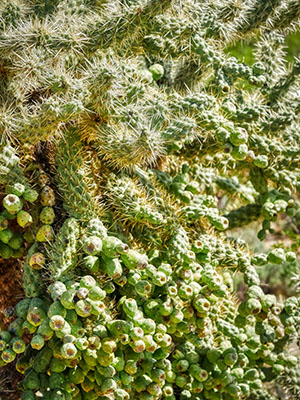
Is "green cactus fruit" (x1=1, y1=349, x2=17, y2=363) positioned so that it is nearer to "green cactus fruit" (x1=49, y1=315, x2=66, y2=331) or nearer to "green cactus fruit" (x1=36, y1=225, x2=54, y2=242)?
"green cactus fruit" (x1=49, y1=315, x2=66, y2=331)

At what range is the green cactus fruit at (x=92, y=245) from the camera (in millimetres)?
1473

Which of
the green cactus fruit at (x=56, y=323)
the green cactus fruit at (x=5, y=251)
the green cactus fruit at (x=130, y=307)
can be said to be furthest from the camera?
the green cactus fruit at (x=5, y=251)

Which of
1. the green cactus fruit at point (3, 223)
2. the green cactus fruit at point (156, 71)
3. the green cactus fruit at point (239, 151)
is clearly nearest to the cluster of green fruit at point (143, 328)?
the green cactus fruit at point (3, 223)

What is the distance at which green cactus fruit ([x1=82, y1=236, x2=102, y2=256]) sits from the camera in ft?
4.83

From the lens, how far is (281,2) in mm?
1899

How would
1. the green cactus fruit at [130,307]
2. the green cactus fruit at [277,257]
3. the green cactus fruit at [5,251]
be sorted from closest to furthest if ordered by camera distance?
the green cactus fruit at [130,307]
the green cactus fruit at [5,251]
the green cactus fruit at [277,257]

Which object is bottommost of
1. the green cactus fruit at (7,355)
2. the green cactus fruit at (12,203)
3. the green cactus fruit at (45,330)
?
the green cactus fruit at (7,355)

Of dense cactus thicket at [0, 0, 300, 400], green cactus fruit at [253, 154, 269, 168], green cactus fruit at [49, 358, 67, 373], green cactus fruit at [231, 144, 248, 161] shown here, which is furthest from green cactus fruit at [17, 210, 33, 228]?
green cactus fruit at [253, 154, 269, 168]

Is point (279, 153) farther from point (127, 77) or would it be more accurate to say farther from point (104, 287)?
point (104, 287)

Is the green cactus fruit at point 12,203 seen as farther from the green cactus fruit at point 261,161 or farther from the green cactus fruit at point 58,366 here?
the green cactus fruit at point 261,161

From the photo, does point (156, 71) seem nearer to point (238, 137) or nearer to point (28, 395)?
point (238, 137)

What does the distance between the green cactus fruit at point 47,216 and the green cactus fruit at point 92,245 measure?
0.15m

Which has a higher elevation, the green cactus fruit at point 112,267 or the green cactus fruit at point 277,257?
the green cactus fruit at point 277,257

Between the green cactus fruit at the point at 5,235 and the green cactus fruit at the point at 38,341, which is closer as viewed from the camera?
the green cactus fruit at the point at 38,341
